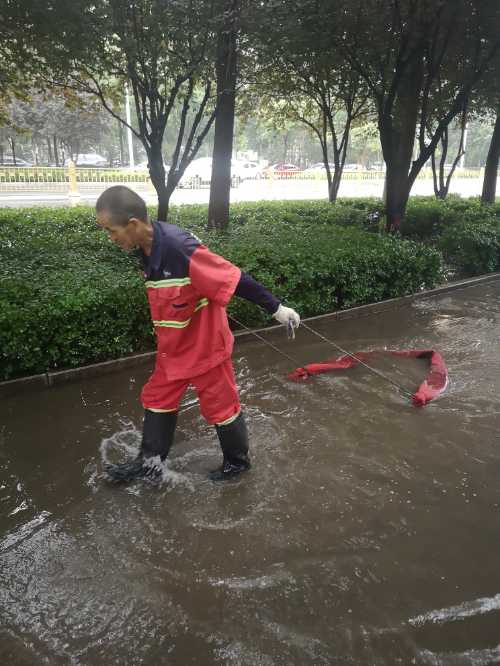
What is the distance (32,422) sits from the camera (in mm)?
3924

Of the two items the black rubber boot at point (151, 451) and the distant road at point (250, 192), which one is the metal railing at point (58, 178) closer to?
the distant road at point (250, 192)

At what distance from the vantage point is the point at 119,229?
2604 mm

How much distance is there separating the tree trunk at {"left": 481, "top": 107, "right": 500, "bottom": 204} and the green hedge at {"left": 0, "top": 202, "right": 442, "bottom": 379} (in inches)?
323

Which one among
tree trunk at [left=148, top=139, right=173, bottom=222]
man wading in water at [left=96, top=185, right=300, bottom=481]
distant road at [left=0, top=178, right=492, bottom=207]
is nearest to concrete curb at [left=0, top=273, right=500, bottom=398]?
man wading in water at [left=96, top=185, right=300, bottom=481]

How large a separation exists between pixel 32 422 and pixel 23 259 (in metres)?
2.83

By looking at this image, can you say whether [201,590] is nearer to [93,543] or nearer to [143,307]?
[93,543]

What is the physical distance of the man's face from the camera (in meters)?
2.57

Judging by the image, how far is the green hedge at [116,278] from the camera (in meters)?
4.45

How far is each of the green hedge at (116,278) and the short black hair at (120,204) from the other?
2.10 meters

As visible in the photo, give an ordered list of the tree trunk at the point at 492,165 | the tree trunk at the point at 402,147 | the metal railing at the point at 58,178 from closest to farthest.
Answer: the tree trunk at the point at 402,147 < the tree trunk at the point at 492,165 < the metal railing at the point at 58,178

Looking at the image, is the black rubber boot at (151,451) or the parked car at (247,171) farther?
the parked car at (247,171)

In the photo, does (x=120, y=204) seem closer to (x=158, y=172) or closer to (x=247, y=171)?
(x=158, y=172)

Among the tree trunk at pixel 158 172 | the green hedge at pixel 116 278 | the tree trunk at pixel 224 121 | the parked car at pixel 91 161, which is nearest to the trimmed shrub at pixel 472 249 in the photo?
the green hedge at pixel 116 278

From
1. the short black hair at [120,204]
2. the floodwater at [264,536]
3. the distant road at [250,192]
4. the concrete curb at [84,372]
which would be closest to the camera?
the floodwater at [264,536]
